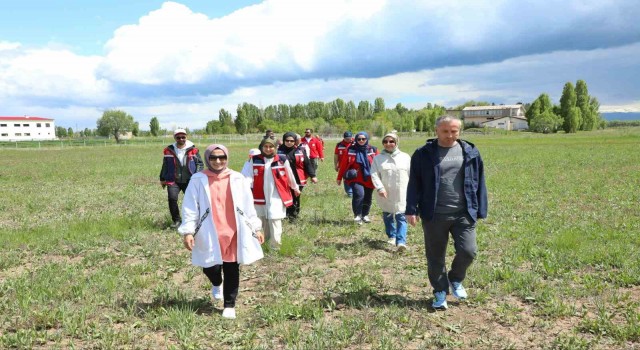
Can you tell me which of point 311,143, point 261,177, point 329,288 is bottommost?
point 329,288

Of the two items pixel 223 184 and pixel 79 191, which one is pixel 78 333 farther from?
pixel 79 191

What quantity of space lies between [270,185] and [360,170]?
2636 millimetres

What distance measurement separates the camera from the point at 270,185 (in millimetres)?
7766

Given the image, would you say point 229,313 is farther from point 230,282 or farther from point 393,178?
point 393,178

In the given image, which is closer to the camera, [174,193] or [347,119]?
[174,193]

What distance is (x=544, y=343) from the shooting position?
4.44 m

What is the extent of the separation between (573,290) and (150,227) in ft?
27.7

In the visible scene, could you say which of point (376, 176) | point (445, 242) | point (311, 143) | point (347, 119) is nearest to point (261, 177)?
point (376, 176)

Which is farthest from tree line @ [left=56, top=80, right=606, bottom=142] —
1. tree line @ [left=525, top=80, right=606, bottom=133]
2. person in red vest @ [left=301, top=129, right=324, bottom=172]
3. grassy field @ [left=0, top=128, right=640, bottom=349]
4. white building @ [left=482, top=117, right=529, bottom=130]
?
grassy field @ [left=0, top=128, right=640, bottom=349]

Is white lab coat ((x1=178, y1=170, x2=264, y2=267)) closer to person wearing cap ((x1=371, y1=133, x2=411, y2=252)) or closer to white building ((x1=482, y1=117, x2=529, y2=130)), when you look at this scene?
person wearing cap ((x1=371, y1=133, x2=411, y2=252))

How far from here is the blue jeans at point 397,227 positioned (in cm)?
792

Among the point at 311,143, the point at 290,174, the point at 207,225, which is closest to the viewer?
the point at 207,225

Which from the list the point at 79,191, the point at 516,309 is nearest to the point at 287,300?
the point at 516,309

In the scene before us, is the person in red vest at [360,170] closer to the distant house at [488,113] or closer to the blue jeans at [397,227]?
the blue jeans at [397,227]
